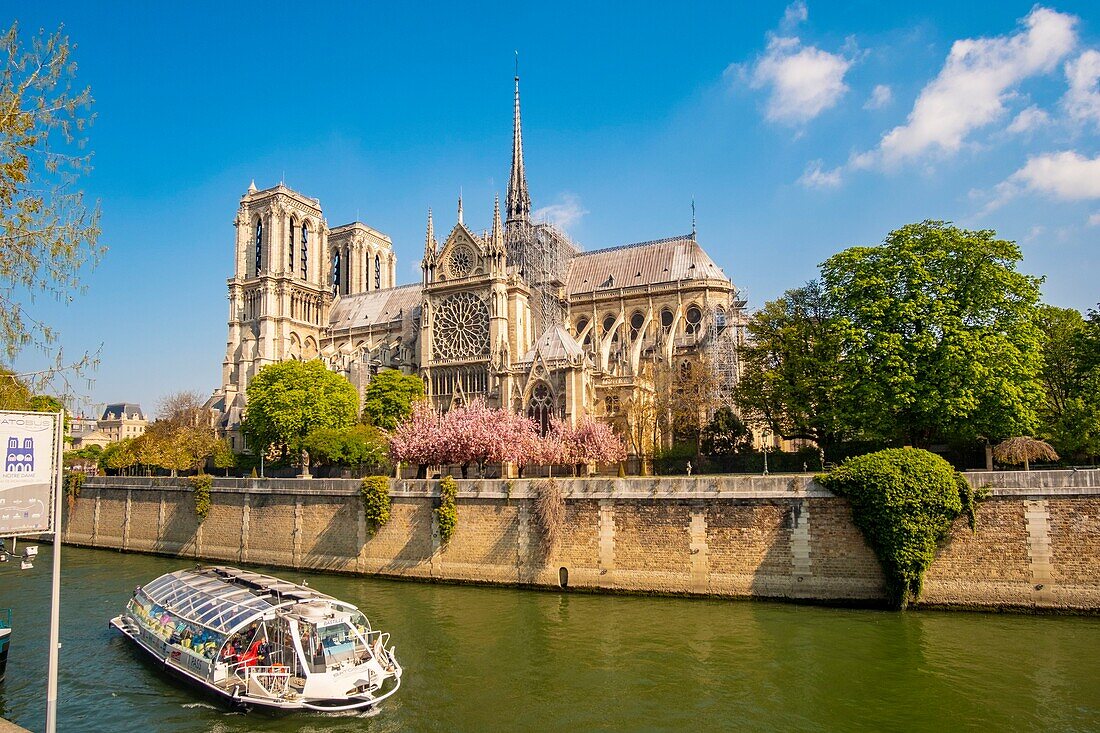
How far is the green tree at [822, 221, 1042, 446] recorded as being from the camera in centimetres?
2775

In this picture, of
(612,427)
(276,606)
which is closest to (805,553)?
(276,606)

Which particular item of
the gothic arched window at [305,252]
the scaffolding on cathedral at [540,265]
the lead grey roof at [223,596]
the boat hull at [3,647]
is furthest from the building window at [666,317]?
the boat hull at [3,647]

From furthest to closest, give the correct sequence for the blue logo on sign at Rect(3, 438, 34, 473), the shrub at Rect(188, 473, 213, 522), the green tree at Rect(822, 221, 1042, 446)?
the shrub at Rect(188, 473, 213, 522) < the green tree at Rect(822, 221, 1042, 446) < the blue logo on sign at Rect(3, 438, 34, 473)

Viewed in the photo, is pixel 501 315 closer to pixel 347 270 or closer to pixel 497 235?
pixel 497 235

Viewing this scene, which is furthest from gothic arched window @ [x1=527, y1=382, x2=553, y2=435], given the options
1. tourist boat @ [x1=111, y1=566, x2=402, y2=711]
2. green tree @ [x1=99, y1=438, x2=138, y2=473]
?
green tree @ [x1=99, y1=438, x2=138, y2=473]

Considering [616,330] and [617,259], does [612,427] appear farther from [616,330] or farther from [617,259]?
[617,259]

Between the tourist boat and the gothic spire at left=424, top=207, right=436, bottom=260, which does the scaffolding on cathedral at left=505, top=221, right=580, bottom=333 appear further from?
the tourist boat

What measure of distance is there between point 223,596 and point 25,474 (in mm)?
11622

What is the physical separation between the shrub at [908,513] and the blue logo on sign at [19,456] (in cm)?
2263

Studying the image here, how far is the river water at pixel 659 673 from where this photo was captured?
16453mm

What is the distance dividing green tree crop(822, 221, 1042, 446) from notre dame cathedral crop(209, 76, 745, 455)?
15745mm

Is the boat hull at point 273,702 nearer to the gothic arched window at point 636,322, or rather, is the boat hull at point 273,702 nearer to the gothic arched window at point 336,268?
the gothic arched window at point 636,322

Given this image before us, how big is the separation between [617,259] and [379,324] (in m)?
24.3

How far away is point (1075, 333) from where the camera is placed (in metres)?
31.5
